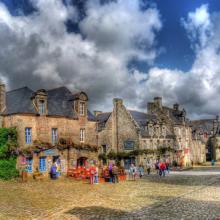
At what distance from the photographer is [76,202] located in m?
16.6

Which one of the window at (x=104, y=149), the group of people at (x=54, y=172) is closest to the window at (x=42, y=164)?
the group of people at (x=54, y=172)

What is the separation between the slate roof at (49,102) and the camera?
29.9 metres

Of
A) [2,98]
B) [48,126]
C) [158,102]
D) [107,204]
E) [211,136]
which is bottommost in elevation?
[107,204]

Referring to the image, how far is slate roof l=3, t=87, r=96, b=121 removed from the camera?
2988 centimetres

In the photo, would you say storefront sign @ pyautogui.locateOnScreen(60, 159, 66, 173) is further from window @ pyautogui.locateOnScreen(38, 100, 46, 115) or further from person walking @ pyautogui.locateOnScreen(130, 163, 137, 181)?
person walking @ pyautogui.locateOnScreen(130, 163, 137, 181)

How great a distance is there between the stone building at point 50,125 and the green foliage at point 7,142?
528mm

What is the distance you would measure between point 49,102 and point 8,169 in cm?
780

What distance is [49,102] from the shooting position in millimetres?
32875

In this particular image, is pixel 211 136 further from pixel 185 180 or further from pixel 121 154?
pixel 185 180

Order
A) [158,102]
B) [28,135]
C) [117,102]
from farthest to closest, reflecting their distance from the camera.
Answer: [158,102], [117,102], [28,135]

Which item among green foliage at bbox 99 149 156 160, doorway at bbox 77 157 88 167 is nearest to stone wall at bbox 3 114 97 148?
doorway at bbox 77 157 88 167

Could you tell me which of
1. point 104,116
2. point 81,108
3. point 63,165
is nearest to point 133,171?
point 63,165

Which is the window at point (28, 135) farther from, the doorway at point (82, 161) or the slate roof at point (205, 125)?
the slate roof at point (205, 125)

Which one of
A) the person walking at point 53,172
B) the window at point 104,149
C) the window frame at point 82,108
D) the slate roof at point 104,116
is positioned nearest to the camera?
the person walking at point 53,172
